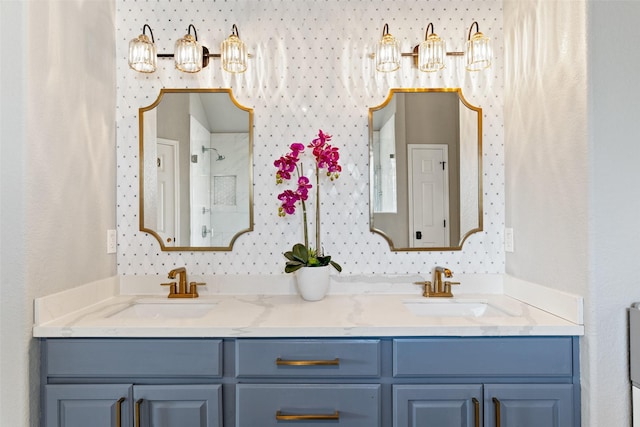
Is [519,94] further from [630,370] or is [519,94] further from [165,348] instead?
[165,348]

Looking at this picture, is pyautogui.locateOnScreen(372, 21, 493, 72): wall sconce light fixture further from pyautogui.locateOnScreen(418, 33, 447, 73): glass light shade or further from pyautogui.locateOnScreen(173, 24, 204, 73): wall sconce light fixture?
pyautogui.locateOnScreen(173, 24, 204, 73): wall sconce light fixture

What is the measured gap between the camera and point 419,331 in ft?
4.79

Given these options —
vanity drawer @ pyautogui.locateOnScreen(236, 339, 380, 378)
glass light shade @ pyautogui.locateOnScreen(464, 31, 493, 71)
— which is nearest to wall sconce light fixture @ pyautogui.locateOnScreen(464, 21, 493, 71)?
glass light shade @ pyautogui.locateOnScreen(464, 31, 493, 71)

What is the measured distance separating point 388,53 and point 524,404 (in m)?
1.56

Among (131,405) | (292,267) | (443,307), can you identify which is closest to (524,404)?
(443,307)

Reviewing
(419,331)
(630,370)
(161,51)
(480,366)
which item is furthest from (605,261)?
(161,51)

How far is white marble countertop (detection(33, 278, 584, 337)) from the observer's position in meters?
1.46

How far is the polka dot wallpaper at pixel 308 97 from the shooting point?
209 centimetres

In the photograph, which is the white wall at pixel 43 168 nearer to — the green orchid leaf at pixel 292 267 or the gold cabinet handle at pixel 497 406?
the green orchid leaf at pixel 292 267

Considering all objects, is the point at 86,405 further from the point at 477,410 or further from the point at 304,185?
the point at 477,410

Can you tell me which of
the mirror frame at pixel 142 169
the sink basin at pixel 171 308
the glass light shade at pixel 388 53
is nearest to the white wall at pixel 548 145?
the glass light shade at pixel 388 53

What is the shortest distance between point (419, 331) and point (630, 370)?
0.70 m

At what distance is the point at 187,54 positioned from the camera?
1.93 m

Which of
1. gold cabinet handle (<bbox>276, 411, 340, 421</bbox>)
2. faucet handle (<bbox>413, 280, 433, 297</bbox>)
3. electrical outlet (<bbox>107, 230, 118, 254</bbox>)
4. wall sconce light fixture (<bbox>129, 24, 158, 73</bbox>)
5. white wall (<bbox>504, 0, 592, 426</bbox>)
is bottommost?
gold cabinet handle (<bbox>276, 411, 340, 421</bbox>)
